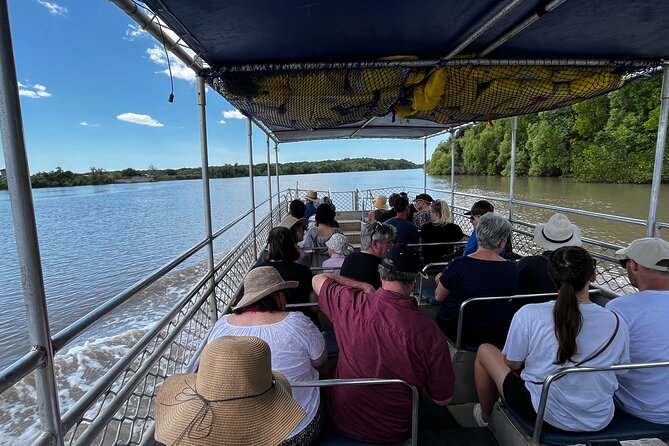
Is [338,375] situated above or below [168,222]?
above

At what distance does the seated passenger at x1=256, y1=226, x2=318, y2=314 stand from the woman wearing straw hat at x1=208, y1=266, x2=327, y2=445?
69cm

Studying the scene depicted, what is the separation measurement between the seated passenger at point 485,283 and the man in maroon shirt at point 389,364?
0.79m

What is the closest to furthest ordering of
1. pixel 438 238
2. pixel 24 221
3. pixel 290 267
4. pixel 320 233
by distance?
pixel 24 221
pixel 290 267
pixel 438 238
pixel 320 233

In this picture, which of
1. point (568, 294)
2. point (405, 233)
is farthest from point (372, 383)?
point (405, 233)

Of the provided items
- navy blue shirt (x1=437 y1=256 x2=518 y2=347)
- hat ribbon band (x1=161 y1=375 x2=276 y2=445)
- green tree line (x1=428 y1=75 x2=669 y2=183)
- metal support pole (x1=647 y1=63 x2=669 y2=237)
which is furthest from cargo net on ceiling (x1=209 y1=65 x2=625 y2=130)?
green tree line (x1=428 y1=75 x2=669 y2=183)

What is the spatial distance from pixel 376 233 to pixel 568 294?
4.27ft

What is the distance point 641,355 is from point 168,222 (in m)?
18.0

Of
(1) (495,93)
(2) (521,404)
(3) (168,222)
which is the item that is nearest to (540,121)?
(3) (168,222)

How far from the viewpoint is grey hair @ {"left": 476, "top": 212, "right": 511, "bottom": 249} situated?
214 centimetres

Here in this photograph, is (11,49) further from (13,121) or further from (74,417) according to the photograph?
(74,417)

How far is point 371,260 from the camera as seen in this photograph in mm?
2449

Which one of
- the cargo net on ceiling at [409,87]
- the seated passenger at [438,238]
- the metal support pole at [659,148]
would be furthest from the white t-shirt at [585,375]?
the seated passenger at [438,238]

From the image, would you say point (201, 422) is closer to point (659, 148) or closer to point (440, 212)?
point (440, 212)

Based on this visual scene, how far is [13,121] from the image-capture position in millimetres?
815
